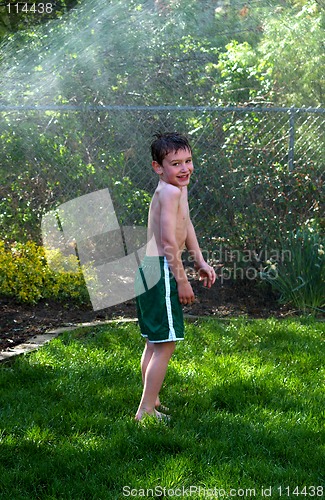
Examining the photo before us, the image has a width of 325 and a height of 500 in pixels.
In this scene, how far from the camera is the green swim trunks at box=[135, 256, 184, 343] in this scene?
3.25m

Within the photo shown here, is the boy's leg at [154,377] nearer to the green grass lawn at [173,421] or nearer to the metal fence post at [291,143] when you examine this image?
the green grass lawn at [173,421]

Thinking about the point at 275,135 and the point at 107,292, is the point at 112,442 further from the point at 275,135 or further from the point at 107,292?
the point at 275,135

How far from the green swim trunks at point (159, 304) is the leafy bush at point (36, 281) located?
217 centimetres

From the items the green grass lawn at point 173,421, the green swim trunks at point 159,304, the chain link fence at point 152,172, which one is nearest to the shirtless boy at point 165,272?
the green swim trunks at point 159,304

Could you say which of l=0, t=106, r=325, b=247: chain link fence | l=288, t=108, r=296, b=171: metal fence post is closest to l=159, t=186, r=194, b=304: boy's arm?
l=0, t=106, r=325, b=247: chain link fence

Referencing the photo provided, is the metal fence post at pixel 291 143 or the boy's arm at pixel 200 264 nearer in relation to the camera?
the boy's arm at pixel 200 264

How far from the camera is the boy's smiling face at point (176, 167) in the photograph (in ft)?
10.8

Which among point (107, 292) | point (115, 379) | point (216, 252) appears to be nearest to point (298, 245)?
point (216, 252)

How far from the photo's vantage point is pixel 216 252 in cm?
602

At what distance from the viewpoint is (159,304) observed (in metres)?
3.26

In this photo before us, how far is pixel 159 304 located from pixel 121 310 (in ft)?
6.85

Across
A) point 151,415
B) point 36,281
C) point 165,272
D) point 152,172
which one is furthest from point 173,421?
point 152,172

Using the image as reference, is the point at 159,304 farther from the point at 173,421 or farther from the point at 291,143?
the point at 291,143

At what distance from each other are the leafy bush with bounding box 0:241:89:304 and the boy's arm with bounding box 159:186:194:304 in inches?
89.5
